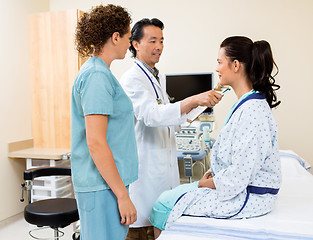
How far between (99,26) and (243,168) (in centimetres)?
80

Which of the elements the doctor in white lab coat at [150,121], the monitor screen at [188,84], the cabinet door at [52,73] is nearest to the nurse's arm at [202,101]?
the doctor in white lab coat at [150,121]

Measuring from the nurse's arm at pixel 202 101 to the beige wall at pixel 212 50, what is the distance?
1762 millimetres

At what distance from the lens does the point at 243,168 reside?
54.7 inches

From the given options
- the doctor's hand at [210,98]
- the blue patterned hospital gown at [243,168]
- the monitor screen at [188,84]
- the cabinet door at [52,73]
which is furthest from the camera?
the cabinet door at [52,73]

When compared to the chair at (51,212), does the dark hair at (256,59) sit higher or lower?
higher

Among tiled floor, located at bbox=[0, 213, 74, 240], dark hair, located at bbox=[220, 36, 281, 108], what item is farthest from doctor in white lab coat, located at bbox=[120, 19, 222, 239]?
tiled floor, located at bbox=[0, 213, 74, 240]

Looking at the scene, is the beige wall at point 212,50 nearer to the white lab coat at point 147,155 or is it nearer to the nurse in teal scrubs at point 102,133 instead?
the white lab coat at point 147,155

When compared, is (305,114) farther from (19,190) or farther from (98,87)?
(19,190)

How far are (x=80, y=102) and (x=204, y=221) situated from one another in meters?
0.71

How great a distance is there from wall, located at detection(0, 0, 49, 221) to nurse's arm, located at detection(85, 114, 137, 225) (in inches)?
90.0

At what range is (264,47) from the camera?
1.49 m

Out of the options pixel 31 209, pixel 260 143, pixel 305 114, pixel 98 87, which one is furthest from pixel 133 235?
pixel 305 114

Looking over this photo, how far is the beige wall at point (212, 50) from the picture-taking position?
10.4 feet

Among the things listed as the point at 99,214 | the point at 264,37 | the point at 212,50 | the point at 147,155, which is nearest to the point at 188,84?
the point at 212,50
